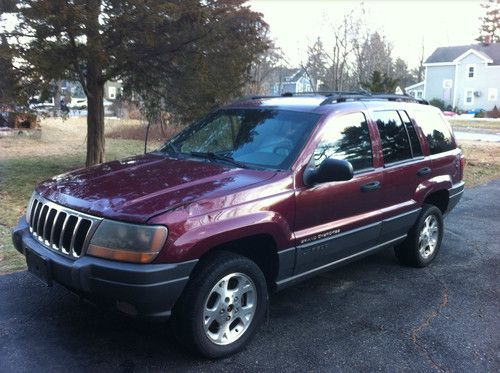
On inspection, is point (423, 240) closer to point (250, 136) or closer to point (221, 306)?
point (250, 136)

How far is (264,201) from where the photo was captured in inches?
142

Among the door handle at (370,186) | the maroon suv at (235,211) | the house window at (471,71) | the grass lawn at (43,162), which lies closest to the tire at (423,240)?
the maroon suv at (235,211)

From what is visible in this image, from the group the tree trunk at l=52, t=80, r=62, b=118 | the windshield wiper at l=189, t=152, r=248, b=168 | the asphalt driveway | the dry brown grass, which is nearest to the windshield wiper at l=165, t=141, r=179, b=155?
the windshield wiper at l=189, t=152, r=248, b=168

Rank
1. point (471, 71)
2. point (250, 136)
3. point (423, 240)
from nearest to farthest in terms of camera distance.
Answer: point (250, 136) < point (423, 240) < point (471, 71)

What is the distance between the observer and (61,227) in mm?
3400

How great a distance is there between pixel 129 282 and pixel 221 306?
719 mm

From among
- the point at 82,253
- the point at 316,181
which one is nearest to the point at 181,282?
the point at 82,253

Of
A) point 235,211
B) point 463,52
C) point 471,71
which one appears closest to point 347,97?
point 235,211

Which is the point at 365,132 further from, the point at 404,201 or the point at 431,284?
the point at 431,284

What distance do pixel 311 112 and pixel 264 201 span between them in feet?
3.61

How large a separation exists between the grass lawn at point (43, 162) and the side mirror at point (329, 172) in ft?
10.1

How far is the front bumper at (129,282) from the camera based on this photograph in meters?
3.04

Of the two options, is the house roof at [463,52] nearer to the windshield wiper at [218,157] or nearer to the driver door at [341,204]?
the driver door at [341,204]

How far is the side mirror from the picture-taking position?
379cm
